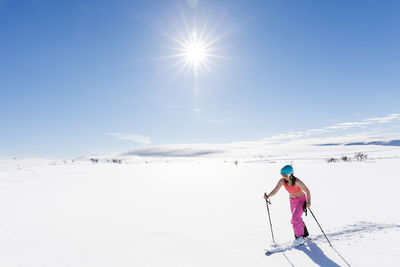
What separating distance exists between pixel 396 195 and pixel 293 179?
5841 mm

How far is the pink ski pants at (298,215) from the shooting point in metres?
4.38

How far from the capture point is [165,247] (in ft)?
14.0

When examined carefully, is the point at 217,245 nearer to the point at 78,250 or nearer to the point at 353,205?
the point at 78,250

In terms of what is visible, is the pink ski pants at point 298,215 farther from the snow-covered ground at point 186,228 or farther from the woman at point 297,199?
the snow-covered ground at point 186,228

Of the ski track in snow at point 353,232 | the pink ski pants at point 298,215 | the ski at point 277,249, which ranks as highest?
the pink ski pants at point 298,215

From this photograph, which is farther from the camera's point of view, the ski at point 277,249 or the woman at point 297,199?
the woman at point 297,199

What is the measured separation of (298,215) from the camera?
4477 mm

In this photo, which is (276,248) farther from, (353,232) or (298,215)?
(353,232)

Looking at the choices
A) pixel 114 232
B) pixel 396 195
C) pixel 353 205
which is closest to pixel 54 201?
pixel 114 232

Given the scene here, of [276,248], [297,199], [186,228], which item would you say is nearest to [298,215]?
[297,199]

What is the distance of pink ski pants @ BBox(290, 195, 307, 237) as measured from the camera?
4379 millimetres

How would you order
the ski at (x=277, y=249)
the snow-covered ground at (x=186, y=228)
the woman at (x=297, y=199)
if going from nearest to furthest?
the snow-covered ground at (x=186, y=228) < the ski at (x=277, y=249) < the woman at (x=297, y=199)

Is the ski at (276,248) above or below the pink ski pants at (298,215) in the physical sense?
Answer: below

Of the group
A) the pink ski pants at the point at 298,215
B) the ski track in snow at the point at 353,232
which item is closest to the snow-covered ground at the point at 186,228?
the ski track in snow at the point at 353,232
